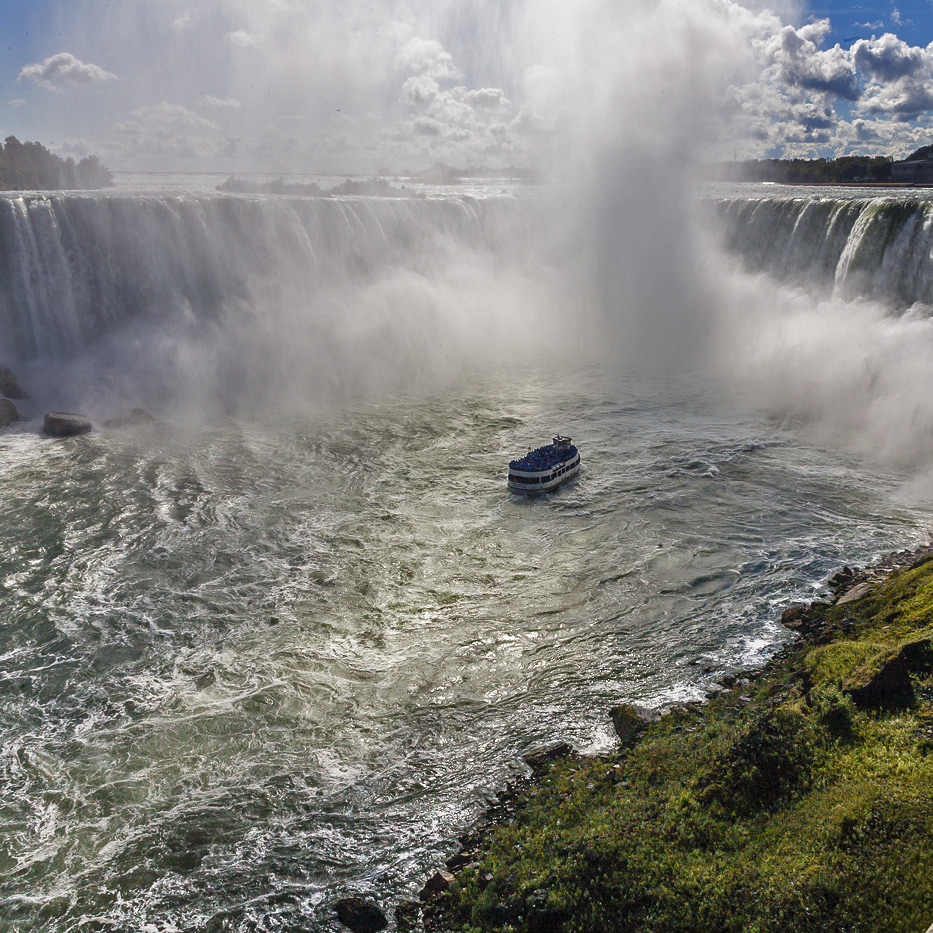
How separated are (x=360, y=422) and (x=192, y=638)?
15478 millimetres

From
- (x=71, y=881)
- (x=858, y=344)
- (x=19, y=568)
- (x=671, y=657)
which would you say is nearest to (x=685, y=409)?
(x=858, y=344)

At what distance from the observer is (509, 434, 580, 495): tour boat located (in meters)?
22.0

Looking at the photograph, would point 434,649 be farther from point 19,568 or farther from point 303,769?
point 19,568

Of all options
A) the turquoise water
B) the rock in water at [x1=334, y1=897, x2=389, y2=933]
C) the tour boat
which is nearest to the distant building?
the turquoise water

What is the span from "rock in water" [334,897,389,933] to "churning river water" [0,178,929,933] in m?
0.21

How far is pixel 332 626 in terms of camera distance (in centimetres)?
1560

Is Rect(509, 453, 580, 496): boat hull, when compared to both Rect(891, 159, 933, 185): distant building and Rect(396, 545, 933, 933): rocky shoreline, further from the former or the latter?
Rect(891, 159, 933, 185): distant building

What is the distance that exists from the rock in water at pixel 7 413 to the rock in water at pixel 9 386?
157 cm

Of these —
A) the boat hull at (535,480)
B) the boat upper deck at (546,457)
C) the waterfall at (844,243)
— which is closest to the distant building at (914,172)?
the waterfall at (844,243)

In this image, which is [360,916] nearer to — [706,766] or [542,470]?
[706,766]

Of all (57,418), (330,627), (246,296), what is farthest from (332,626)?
(246,296)

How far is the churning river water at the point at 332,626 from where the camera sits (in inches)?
400

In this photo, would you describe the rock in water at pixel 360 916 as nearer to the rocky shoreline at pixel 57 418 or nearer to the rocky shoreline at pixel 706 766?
the rocky shoreline at pixel 706 766

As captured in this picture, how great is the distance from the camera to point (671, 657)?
14.3 m
